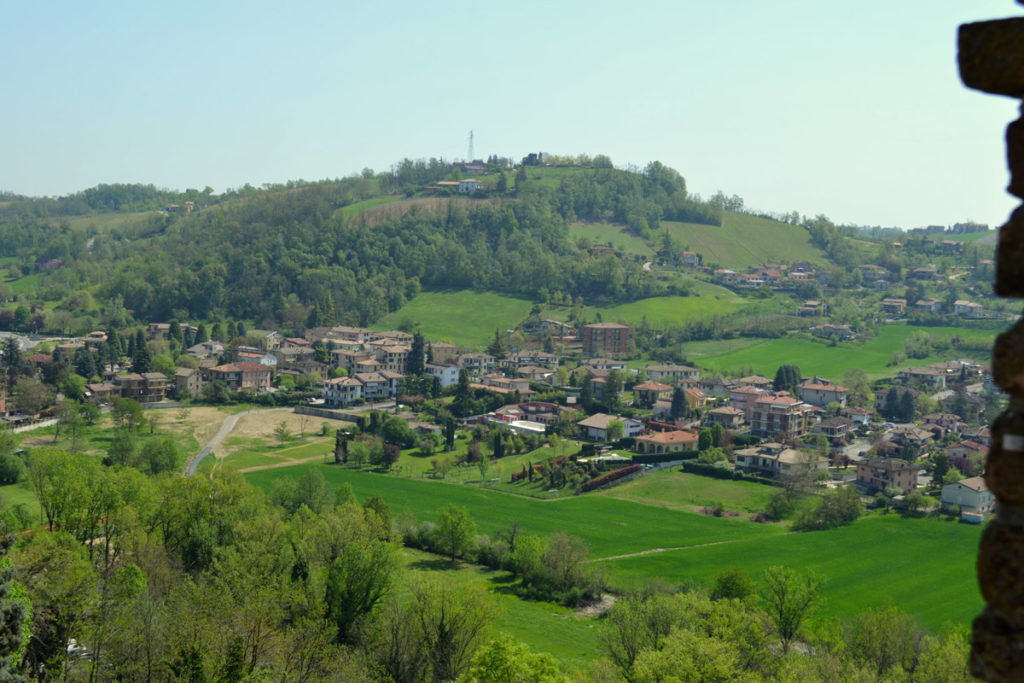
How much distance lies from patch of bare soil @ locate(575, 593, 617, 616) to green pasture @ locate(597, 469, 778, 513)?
12916 mm

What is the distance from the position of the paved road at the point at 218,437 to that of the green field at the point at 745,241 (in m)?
63.7

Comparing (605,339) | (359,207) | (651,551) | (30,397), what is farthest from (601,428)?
(359,207)

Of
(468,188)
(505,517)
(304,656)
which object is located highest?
(468,188)

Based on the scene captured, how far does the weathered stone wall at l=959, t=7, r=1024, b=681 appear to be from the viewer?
9.67ft

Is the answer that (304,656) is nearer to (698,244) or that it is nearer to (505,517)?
(505,517)

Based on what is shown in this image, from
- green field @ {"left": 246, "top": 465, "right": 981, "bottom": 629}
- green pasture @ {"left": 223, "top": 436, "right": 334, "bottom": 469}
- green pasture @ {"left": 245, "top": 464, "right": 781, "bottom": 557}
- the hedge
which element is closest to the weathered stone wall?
green field @ {"left": 246, "top": 465, "right": 981, "bottom": 629}

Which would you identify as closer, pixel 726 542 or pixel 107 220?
pixel 726 542

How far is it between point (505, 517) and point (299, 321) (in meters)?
56.1

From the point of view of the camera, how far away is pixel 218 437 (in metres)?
54.7

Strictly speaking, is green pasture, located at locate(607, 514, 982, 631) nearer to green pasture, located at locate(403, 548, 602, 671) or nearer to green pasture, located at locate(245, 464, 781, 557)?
green pasture, located at locate(245, 464, 781, 557)

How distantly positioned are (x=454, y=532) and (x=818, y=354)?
53.4m

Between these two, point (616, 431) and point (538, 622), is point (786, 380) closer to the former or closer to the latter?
point (616, 431)

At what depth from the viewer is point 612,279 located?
98.3 metres

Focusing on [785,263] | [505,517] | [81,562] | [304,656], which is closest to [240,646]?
[304,656]
